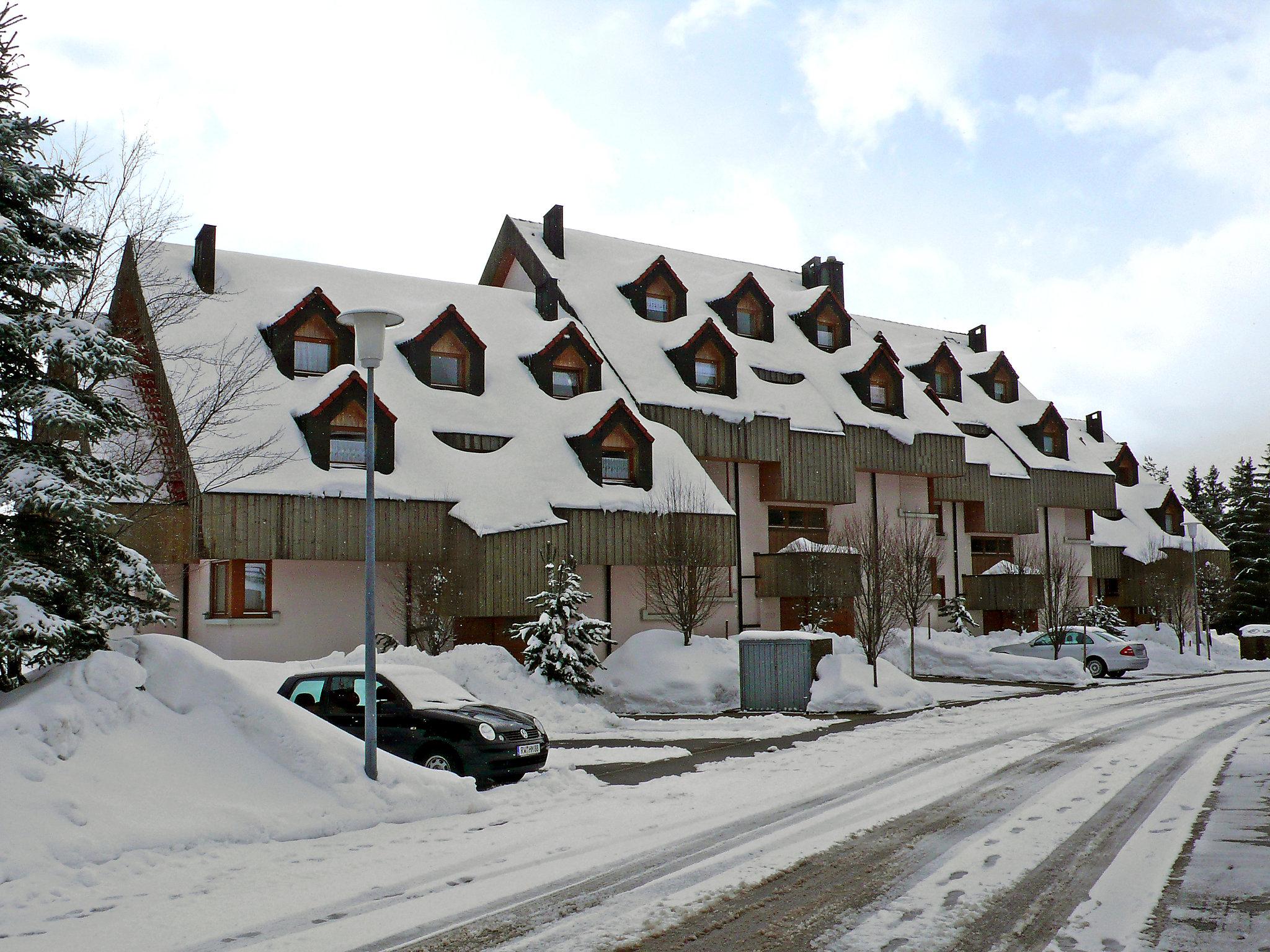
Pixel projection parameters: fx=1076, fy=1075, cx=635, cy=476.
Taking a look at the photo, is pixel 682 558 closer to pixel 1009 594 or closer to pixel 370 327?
pixel 370 327

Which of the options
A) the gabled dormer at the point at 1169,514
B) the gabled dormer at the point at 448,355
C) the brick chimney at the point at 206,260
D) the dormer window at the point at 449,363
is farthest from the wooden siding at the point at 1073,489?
the brick chimney at the point at 206,260

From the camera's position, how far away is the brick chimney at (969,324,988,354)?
179ft

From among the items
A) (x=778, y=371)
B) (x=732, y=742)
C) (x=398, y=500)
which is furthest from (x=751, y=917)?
(x=778, y=371)

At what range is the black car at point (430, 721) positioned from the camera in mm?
12656

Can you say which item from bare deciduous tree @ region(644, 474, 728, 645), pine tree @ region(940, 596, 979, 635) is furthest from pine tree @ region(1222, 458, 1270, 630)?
bare deciduous tree @ region(644, 474, 728, 645)

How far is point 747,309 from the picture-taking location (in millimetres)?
40312

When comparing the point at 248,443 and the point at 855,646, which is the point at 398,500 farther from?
the point at 855,646

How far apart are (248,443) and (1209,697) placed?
2319 centimetres

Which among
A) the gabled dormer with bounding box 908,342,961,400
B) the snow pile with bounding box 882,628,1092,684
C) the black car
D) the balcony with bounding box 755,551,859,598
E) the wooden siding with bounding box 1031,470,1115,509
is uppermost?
the gabled dormer with bounding box 908,342,961,400

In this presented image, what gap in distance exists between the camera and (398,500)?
26.2 meters

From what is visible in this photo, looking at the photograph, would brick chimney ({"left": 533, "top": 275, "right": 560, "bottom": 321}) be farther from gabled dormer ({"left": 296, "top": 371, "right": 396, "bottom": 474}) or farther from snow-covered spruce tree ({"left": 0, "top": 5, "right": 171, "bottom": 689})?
snow-covered spruce tree ({"left": 0, "top": 5, "right": 171, "bottom": 689})

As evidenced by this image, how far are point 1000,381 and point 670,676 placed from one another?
31.2 metres

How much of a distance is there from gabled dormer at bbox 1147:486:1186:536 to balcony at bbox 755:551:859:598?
2945 cm

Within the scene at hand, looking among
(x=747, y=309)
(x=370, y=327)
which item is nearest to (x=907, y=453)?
(x=747, y=309)
